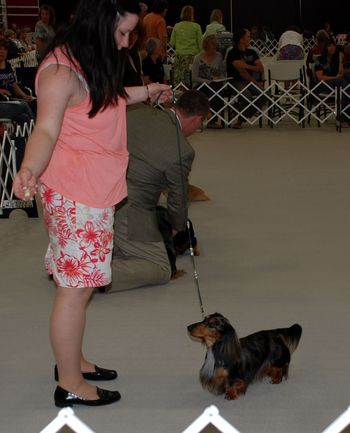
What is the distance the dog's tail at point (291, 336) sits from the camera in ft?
9.61

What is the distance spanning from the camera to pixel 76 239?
2473mm

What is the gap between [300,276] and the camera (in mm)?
4152

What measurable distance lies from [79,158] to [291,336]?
105cm

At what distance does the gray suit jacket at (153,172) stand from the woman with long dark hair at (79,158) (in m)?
1.36

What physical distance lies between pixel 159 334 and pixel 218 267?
106cm

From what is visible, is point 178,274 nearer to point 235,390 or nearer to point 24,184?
point 235,390

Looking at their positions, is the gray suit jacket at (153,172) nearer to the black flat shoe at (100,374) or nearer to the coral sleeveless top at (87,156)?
the black flat shoe at (100,374)

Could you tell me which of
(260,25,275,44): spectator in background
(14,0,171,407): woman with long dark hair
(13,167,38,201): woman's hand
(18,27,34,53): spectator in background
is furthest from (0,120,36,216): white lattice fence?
(260,25,275,44): spectator in background

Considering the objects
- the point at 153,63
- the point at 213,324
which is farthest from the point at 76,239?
the point at 153,63

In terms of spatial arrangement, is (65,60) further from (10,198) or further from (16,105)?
(16,105)

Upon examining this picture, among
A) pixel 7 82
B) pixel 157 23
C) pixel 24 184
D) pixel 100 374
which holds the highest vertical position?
pixel 24 184

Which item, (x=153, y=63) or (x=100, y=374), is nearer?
(x=100, y=374)

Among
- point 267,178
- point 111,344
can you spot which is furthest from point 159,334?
point 267,178

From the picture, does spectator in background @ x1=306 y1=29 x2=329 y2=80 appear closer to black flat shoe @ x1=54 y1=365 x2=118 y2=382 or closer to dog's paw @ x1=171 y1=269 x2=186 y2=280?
dog's paw @ x1=171 y1=269 x2=186 y2=280
